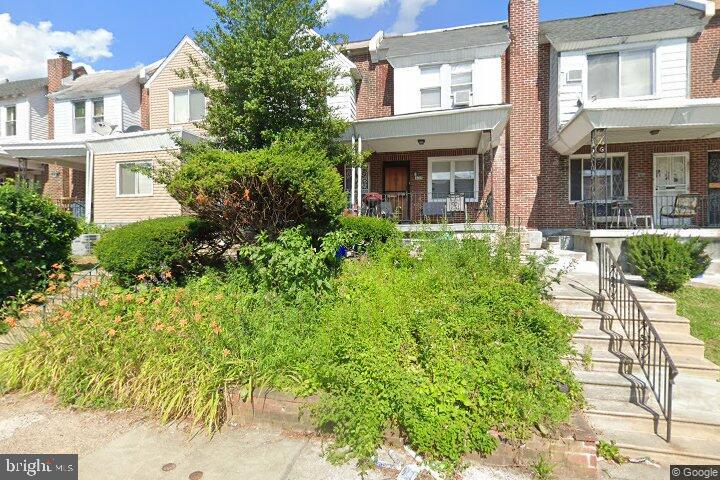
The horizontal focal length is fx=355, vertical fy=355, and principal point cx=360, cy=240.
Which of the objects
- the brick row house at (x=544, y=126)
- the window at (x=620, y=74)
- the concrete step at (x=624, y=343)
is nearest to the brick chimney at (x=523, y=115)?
the brick row house at (x=544, y=126)

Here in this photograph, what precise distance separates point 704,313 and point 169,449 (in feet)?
25.1

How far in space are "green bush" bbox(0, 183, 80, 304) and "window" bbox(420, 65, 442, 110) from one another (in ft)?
38.5

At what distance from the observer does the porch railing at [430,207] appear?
473 inches

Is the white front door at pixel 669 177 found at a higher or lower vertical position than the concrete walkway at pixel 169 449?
higher

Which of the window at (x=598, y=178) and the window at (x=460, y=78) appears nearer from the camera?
the window at (x=598, y=178)

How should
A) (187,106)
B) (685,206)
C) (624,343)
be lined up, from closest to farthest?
(624,343), (685,206), (187,106)

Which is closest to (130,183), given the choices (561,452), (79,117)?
(79,117)

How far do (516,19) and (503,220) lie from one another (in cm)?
732

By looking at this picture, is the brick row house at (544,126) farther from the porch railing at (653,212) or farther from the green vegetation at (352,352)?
the green vegetation at (352,352)

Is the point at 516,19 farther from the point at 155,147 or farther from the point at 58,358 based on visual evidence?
the point at 58,358

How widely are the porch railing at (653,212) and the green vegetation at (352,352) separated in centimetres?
635

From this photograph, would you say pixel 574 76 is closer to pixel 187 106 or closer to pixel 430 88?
pixel 430 88

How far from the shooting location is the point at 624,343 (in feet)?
14.4

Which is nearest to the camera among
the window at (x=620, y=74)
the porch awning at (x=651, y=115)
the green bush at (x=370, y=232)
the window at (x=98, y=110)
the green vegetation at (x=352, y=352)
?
the green vegetation at (x=352, y=352)
